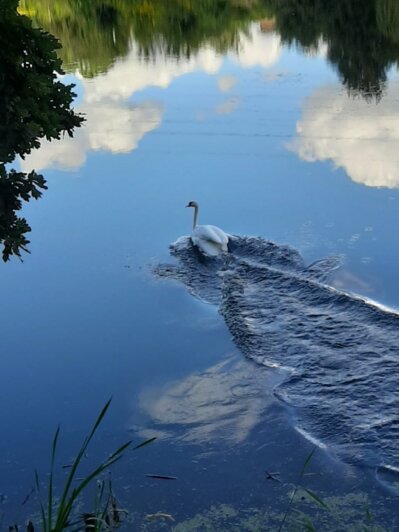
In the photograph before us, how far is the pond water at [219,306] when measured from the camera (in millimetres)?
6883

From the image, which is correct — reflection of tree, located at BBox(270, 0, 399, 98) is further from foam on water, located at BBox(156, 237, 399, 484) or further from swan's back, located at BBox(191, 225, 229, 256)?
foam on water, located at BBox(156, 237, 399, 484)

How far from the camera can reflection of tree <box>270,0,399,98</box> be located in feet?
66.7

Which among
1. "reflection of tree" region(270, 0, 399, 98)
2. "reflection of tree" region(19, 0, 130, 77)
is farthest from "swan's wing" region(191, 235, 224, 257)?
"reflection of tree" region(19, 0, 130, 77)

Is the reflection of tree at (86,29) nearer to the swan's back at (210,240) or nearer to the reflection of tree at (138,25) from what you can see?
the reflection of tree at (138,25)

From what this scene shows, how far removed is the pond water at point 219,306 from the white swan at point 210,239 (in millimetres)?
193

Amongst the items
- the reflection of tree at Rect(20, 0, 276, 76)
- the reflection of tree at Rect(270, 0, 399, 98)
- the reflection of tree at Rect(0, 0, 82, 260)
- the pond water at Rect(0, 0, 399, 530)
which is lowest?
the reflection of tree at Rect(20, 0, 276, 76)

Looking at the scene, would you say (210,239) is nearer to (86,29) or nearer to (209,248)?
(209,248)

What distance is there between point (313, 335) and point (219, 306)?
1371 mm

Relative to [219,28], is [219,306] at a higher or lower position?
higher

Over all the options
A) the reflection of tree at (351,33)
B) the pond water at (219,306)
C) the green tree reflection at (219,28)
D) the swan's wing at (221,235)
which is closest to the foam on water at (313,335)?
the pond water at (219,306)

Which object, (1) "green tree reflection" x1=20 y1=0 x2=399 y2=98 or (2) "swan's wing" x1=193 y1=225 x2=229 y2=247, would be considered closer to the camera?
(2) "swan's wing" x1=193 y1=225 x2=229 y2=247

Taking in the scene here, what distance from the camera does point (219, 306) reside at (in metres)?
9.85

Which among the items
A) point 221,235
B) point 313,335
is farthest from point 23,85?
point 221,235

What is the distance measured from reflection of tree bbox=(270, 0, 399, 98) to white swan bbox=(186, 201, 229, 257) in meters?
8.63
